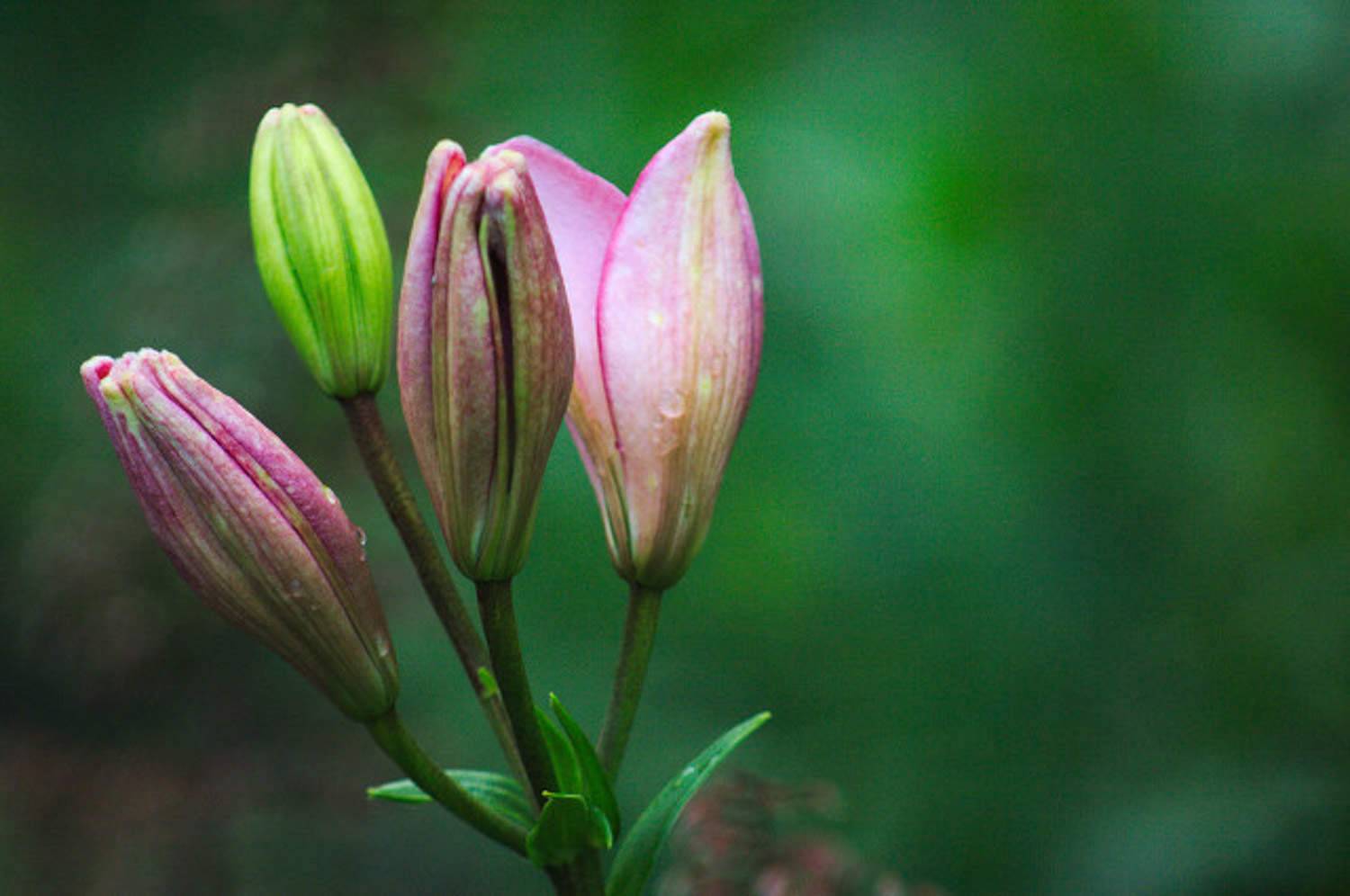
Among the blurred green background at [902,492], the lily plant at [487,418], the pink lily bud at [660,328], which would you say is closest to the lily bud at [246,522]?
the lily plant at [487,418]

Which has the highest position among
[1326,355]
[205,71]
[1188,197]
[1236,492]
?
[205,71]

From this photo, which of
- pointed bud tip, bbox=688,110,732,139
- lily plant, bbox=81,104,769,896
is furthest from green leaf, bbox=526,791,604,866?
pointed bud tip, bbox=688,110,732,139

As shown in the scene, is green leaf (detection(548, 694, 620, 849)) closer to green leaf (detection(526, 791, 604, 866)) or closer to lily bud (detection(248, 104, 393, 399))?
green leaf (detection(526, 791, 604, 866))

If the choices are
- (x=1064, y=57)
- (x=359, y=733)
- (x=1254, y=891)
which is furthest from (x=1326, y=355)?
(x=359, y=733)

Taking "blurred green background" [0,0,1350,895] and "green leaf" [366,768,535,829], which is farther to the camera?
"blurred green background" [0,0,1350,895]

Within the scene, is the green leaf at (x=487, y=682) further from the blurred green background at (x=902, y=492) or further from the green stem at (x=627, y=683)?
the blurred green background at (x=902, y=492)

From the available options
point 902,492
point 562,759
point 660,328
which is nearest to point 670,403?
point 660,328

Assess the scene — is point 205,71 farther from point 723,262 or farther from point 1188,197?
point 723,262
